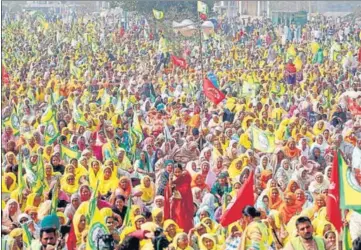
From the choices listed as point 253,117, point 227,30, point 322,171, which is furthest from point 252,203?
point 227,30

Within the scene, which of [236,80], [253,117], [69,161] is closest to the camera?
[69,161]

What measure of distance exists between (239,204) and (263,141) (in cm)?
492

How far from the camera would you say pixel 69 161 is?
1444cm

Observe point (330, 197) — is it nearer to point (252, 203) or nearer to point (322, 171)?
point (252, 203)

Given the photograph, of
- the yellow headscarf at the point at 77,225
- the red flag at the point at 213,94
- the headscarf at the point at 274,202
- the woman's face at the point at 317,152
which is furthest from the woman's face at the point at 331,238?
the red flag at the point at 213,94

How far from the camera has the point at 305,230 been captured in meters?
9.92

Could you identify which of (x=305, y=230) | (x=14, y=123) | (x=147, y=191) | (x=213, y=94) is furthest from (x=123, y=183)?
(x=213, y=94)

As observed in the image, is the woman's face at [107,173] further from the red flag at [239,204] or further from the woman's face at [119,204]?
the red flag at [239,204]

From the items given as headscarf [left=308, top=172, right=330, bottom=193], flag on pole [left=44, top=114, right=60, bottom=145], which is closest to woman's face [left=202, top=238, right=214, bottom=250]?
headscarf [left=308, top=172, right=330, bottom=193]

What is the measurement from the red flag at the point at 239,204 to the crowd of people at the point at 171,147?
88mm

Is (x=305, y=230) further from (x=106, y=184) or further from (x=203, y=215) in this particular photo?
(x=106, y=184)

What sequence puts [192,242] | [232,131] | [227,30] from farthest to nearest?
[227,30], [232,131], [192,242]

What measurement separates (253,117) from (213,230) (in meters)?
7.52

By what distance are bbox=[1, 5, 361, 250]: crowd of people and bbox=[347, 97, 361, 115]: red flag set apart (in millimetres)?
69
